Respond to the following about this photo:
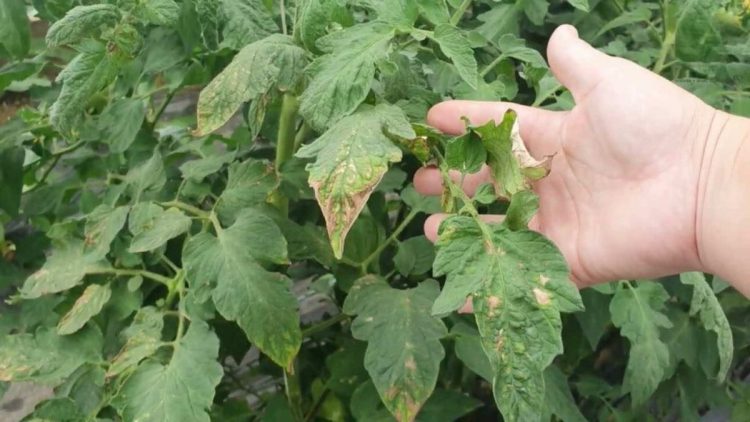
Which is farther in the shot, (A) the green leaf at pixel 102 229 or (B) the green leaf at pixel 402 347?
(A) the green leaf at pixel 102 229

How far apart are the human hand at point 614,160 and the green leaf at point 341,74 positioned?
13 centimetres

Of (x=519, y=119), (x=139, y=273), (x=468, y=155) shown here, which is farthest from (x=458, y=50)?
(x=139, y=273)

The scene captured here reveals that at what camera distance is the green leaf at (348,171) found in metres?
0.55

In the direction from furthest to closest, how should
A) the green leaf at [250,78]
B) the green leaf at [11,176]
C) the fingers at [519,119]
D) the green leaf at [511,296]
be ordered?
the green leaf at [11,176] → the fingers at [519,119] → the green leaf at [250,78] → the green leaf at [511,296]

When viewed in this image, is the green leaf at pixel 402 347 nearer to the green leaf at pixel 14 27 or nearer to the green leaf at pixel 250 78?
the green leaf at pixel 250 78

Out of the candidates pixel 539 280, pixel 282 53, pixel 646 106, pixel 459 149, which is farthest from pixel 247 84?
pixel 646 106

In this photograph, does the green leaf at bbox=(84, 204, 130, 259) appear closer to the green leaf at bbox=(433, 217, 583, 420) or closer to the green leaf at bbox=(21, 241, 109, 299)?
the green leaf at bbox=(21, 241, 109, 299)

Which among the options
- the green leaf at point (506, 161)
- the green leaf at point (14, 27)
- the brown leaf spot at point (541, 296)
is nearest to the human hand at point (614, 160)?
the green leaf at point (506, 161)

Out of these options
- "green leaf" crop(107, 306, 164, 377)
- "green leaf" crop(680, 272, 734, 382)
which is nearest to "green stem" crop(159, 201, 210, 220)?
"green leaf" crop(107, 306, 164, 377)

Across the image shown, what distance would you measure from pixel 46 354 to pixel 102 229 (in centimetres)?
14

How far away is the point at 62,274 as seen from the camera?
83 centimetres

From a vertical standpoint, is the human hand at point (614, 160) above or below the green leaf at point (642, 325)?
above

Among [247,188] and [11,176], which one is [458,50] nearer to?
[247,188]

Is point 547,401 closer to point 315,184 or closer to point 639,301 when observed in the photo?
point 639,301
